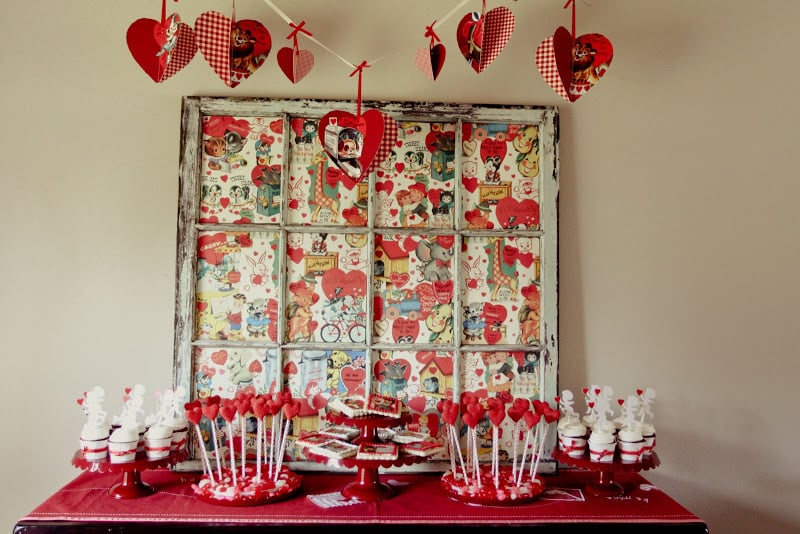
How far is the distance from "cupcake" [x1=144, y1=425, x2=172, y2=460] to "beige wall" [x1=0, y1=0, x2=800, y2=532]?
0.36 metres

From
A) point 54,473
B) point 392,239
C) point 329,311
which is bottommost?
point 54,473

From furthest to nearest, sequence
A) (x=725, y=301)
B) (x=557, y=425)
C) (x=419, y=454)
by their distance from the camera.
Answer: (x=725, y=301) < (x=557, y=425) < (x=419, y=454)

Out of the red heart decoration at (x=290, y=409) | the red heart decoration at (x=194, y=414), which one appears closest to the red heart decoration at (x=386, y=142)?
the red heart decoration at (x=290, y=409)

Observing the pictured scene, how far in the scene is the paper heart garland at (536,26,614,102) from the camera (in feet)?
6.64

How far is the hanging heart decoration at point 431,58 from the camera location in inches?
82.7

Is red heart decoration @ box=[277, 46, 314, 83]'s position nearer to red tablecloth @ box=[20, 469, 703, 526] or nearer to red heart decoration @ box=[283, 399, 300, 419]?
red heart decoration @ box=[283, 399, 300, 419]

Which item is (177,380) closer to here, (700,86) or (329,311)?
(329,311)

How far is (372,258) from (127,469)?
40.9 inches

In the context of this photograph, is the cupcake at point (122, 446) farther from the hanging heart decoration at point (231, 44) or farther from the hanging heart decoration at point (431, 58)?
the hanging heart decoration at point (431, 58)

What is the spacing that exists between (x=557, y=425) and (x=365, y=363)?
709 mm

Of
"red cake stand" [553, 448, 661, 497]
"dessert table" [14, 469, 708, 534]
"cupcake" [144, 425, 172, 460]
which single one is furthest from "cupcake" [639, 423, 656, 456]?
"cupcake" [144, 425, 172, 460]

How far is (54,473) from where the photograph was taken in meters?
2.24

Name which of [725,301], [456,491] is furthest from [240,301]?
[725,301]

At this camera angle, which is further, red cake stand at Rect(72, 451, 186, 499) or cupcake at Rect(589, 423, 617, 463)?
cupcake at Rect(589, 423, 617, 463)
